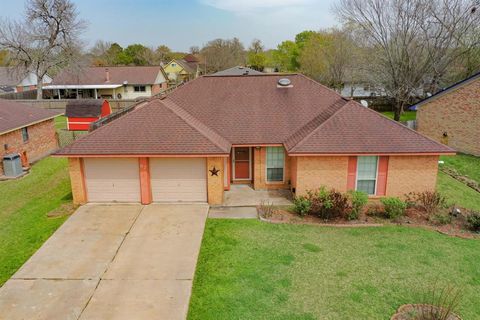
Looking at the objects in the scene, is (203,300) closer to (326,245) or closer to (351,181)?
(326,245)

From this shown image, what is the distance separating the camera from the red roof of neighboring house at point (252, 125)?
588 inches

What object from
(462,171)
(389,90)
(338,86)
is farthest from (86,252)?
(338,86)

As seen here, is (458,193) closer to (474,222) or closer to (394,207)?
(474,222)

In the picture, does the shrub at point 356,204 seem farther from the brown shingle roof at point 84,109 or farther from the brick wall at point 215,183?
the brown shingle roof at point 84,109

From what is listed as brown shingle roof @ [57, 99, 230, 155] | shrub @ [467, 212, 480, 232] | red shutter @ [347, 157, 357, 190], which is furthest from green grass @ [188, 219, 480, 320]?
brown shingle roof @ [57, 99, 230, 155]

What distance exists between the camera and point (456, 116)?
24328 millimetres

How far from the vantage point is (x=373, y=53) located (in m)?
37.1

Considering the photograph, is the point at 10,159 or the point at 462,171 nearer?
the point at 10,159

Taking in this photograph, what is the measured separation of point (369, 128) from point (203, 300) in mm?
10202

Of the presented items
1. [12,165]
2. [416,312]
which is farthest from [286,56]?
[416,312]

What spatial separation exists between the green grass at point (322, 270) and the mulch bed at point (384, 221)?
17.1 inches

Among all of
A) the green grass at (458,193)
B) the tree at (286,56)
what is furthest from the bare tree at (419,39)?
the tree at (286,56)

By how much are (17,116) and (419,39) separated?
31370 mm

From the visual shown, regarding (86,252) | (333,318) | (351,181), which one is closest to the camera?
(333,318)
